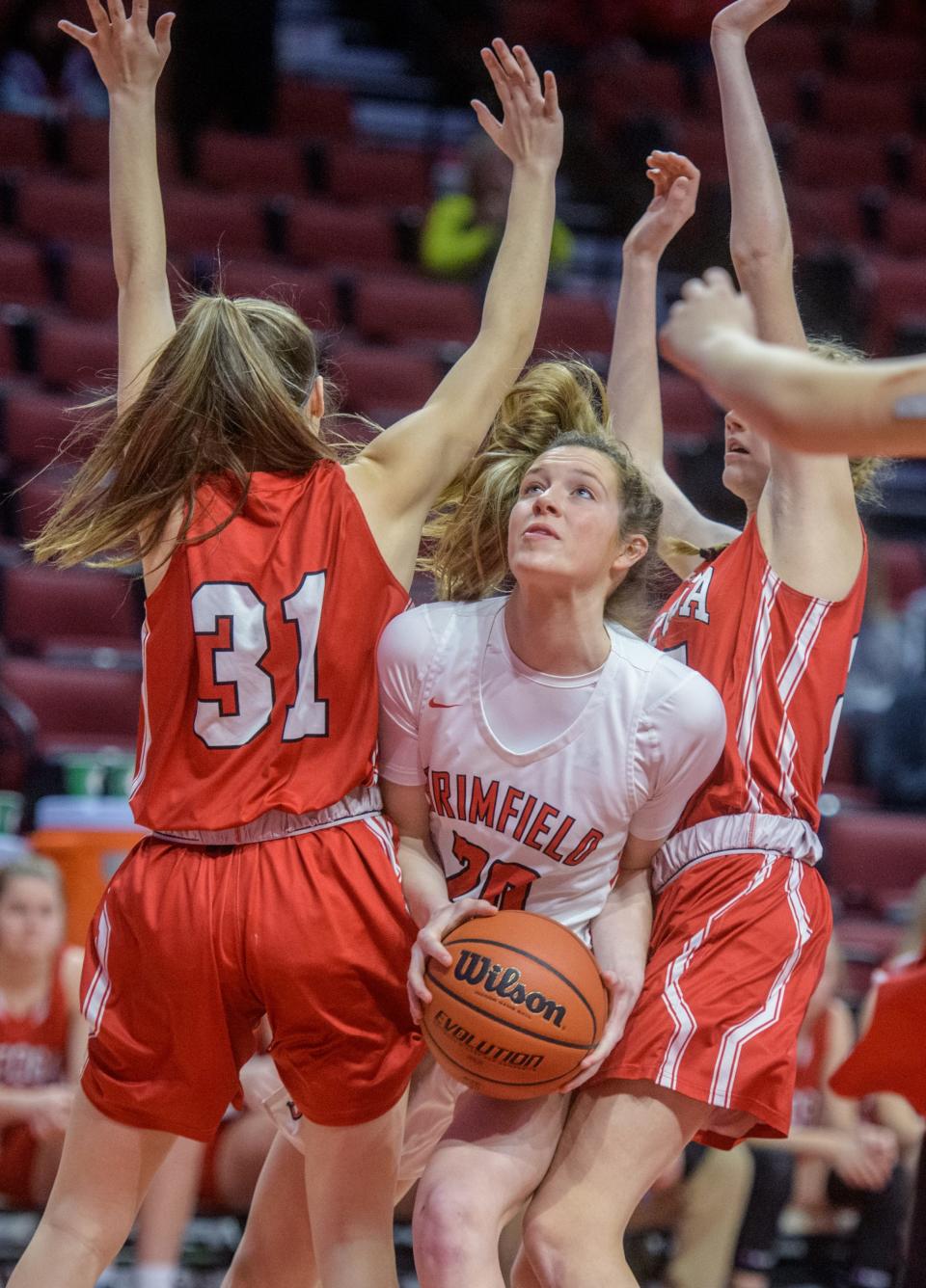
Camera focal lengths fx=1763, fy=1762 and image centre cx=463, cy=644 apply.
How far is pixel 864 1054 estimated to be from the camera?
4.16 metres

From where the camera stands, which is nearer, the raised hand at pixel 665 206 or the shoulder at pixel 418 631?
the shoulder at pixel 418 631

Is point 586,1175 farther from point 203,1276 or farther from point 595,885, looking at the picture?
point 203,1276

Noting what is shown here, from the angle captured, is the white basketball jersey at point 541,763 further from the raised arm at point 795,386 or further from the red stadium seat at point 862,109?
the red stadium seat at point 862,109

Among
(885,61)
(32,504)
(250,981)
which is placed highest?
(885,61)

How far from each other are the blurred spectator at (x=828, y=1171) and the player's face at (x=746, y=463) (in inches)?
120

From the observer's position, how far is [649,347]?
4.36 metres

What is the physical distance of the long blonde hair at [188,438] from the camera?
351 centimetres

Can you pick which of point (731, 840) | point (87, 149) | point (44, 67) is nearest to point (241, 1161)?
point (731, 840)

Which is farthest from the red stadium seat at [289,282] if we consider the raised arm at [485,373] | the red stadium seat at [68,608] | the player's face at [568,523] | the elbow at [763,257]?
the player's face at [568,523]

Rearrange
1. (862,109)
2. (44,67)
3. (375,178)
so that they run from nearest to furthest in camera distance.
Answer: (375,178)
(44,67)
(862,109)

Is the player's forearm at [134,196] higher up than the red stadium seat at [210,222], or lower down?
higher up

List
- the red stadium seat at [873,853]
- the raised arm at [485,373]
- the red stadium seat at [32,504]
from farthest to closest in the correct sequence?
1. the red stadium seat at [32,504]
2. the red stadium seat at [873,853]
3. the raised arm at [485,373]

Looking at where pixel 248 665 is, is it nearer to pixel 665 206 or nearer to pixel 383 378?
pixel 665 206

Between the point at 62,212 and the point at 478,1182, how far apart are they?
853cm
